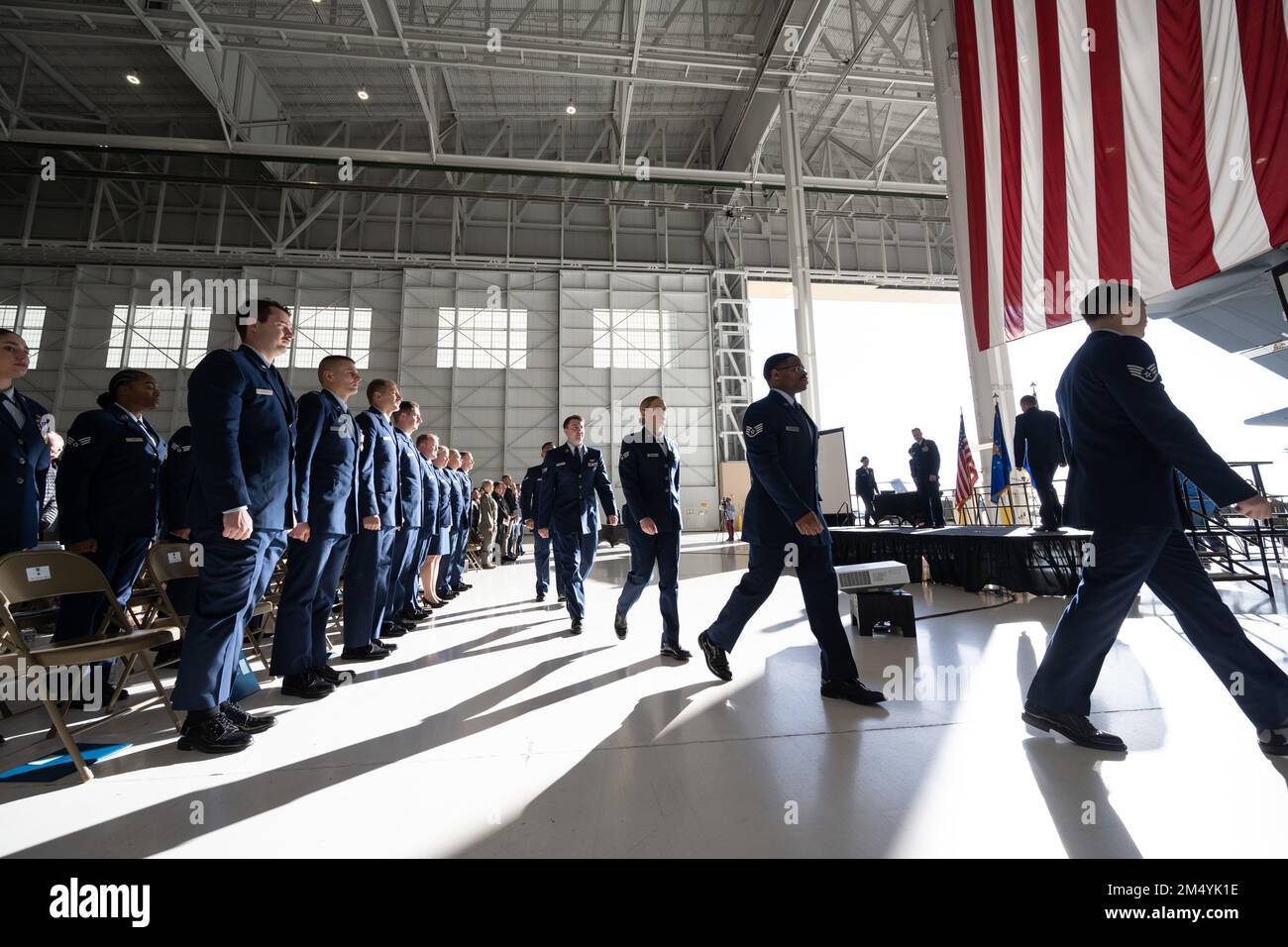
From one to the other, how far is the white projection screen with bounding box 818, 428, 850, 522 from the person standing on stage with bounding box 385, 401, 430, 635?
6.20 metres

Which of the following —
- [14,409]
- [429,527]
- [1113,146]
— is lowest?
[429,527]

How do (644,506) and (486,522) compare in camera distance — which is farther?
(486,522)

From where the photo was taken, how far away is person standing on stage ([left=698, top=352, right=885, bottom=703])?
2650 mm

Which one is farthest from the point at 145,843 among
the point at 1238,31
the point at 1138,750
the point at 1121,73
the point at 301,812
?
the point at 1121,73

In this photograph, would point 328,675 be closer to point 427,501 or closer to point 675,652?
point 675,652

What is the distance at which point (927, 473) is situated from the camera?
9969 mm

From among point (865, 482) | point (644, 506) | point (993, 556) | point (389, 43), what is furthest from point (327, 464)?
point (389, 43)

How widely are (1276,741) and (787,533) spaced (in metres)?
1.82

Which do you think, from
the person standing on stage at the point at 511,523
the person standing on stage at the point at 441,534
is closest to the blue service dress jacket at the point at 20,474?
the person standing on stage at the point at 441,534

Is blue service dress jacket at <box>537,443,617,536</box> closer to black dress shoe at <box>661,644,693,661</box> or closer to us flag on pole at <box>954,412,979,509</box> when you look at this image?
black dress shoe at <box>661,644,693,661</box>

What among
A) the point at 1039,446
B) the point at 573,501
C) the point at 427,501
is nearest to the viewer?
the point at 573,501

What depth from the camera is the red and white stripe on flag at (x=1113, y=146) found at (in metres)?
4.86

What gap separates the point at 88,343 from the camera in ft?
61.8
